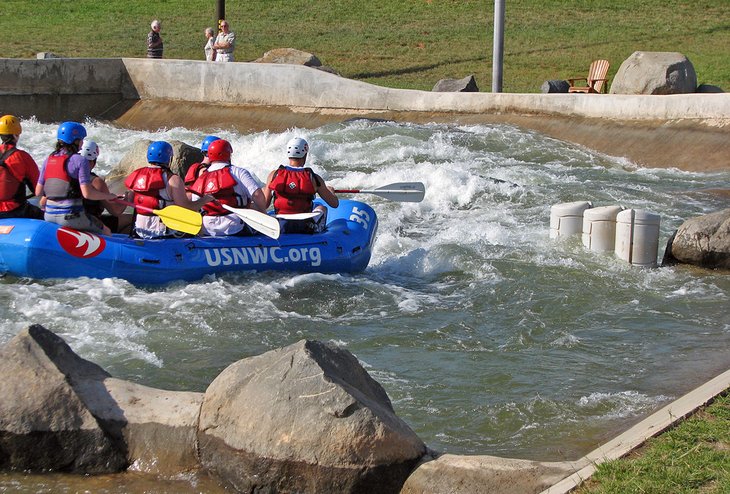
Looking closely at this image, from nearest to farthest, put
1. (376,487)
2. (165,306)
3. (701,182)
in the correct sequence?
(376,487), (165,306), (701,182)

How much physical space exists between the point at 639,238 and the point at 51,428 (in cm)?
685

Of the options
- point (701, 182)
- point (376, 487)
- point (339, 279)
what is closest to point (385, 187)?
point (339, 279)

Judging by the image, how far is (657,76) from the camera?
18.1 metres

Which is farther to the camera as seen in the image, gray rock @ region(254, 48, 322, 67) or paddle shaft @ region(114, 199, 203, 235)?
gray rock @ region(254, 48, 322, 67)

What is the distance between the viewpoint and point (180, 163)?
505 inches

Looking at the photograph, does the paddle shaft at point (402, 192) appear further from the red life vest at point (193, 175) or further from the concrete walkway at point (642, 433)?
the concrete walkway at point (642, 433)

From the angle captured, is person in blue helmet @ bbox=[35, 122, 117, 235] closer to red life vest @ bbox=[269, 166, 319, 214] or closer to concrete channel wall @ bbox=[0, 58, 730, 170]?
red life vest @ bbox=[269, 166, 319, 214]

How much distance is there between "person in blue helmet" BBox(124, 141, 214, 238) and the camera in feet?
31.2

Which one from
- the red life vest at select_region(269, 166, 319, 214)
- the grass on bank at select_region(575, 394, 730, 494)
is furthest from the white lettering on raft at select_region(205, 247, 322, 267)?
the grass on bank at select_region(575, 394, 730, 494)

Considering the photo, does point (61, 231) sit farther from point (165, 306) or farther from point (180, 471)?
point (180, 471)

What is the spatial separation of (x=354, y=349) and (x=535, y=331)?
1.57 meters

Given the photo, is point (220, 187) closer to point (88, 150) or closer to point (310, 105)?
point (88, 150)

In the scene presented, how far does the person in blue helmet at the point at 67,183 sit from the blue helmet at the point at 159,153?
0.51 m

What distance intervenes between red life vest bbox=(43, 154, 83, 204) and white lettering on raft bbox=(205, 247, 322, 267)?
132cm
